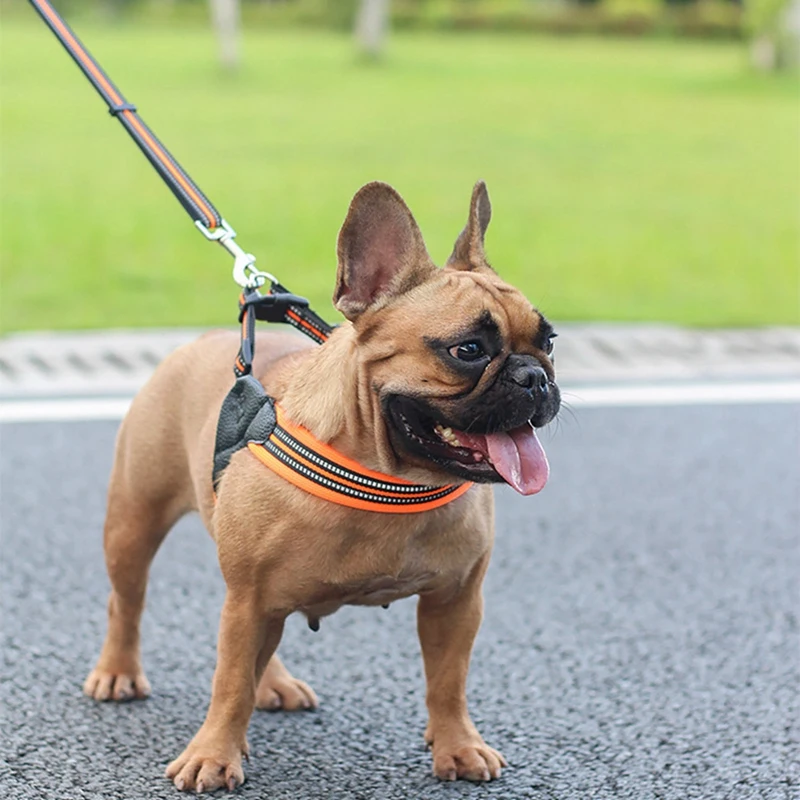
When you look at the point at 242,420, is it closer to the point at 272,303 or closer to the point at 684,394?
the point at 272,303

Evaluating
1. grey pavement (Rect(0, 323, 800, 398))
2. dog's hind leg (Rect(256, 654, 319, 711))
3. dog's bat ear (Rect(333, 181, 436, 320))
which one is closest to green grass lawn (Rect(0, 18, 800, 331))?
grey pavement (Rect(0, 323, 800, 398))

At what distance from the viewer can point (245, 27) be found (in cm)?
2673

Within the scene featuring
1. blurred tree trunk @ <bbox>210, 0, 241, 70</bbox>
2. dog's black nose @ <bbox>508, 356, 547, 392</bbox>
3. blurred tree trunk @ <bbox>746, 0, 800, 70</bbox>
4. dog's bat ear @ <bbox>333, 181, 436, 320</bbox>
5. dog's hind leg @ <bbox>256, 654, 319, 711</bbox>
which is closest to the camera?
dog's black nose @ <bbox>508, 356, 547, 392</bbox>

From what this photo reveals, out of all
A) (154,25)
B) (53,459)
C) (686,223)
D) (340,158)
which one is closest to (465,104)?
(340,158)

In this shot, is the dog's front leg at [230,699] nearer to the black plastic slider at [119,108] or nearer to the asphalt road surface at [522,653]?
the asphalt road surface at [522,653]

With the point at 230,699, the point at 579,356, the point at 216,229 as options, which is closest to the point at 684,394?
the point at 579,356

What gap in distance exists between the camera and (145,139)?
12.4 feet

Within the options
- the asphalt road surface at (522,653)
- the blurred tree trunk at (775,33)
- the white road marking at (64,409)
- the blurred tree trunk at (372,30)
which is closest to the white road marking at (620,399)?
the white road marking at (64,409)

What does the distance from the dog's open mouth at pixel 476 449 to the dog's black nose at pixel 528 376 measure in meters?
0.11

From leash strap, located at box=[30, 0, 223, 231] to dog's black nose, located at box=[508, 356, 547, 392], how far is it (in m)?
1.18

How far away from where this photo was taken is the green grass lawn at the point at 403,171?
9.80 meters

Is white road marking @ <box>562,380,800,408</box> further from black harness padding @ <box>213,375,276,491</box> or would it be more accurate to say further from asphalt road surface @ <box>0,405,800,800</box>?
black harness padding @ <box>213,375,276,491</box>

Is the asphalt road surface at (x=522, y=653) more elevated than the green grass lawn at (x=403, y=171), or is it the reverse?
the asphalt road surface at (x=522, y=653)

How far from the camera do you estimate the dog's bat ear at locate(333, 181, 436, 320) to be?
2924 mm
